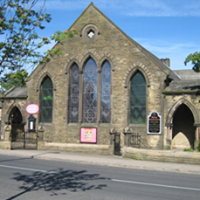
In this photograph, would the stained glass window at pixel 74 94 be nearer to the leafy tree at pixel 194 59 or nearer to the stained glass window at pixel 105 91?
the stained glass window at pixel 105 91

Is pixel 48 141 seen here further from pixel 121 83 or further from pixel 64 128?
pixel 121 83

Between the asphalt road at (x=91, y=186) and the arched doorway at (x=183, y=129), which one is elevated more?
the arched doorway at (x=183, y=129)

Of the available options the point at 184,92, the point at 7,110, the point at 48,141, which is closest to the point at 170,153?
the point at 184,92

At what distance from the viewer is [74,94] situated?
27406 mm

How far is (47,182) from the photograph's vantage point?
11.6 metres

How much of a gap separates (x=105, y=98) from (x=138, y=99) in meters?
2.78

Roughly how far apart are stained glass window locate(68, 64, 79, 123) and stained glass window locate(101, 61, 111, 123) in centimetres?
230

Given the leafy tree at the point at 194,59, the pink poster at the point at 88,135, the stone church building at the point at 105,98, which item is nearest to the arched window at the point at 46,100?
the stone church building at the point at 105,98

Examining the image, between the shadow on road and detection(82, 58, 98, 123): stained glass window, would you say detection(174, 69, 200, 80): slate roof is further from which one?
the shadow on road

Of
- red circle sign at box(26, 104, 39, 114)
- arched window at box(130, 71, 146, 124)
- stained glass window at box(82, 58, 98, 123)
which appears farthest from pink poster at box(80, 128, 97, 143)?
red circle sign at box(26, 104, 39, 114)

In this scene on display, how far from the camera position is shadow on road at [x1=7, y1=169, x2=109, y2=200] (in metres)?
10.5

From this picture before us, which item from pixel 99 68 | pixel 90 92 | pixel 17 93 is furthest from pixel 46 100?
pixel 99 68

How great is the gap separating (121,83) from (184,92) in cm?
495

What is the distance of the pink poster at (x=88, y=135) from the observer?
26156 millimetres
